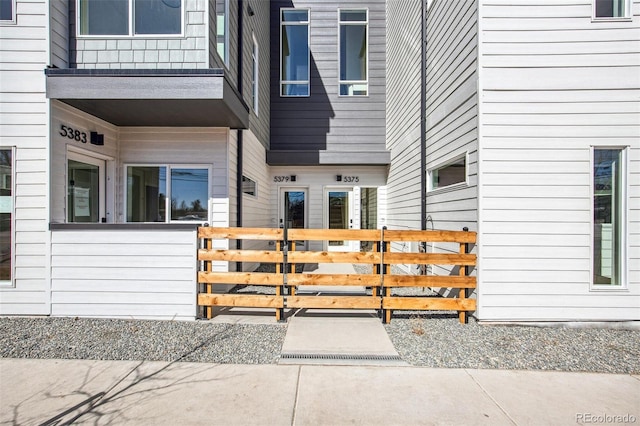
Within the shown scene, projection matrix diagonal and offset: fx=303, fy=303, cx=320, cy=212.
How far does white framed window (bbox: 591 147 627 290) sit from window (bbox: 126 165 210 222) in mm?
5965

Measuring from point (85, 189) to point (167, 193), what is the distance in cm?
124

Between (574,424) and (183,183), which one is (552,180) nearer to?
(574,424)

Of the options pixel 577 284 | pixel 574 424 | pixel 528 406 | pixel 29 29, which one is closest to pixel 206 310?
pixel 528 406

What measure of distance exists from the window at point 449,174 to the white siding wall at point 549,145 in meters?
0.59

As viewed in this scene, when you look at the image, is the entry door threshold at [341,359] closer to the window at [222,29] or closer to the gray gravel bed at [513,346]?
the gray gravel bed at [513,346]

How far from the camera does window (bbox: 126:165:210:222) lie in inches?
219

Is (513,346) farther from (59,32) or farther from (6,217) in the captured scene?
(59,32)

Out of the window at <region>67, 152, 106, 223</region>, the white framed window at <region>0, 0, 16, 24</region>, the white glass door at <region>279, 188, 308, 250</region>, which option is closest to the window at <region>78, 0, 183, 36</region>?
the white framed window at <region>0, 0, 16, 24</region>

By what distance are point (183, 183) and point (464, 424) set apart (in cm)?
533

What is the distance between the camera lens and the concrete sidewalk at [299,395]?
2.30m

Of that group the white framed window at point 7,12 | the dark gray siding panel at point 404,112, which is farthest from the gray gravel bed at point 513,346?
the white framed window at point 7,12

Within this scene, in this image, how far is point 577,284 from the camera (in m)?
4.02

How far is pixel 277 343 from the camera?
3.49 m

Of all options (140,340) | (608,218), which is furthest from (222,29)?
(608,218)
